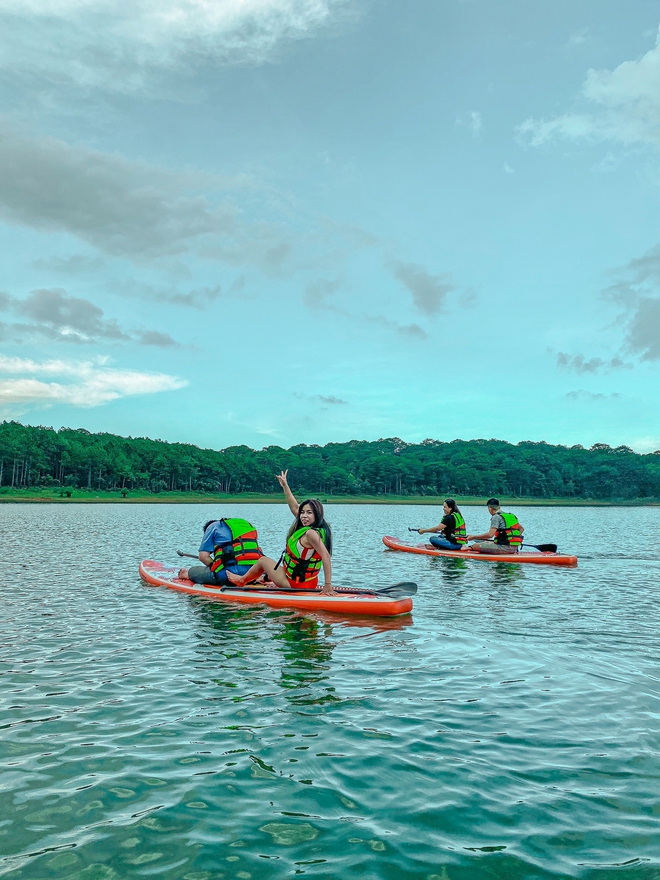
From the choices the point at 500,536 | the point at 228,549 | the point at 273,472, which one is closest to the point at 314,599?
the point at 228,549

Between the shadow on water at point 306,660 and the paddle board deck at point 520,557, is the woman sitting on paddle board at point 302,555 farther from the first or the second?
the paddle board deck at point 520,557

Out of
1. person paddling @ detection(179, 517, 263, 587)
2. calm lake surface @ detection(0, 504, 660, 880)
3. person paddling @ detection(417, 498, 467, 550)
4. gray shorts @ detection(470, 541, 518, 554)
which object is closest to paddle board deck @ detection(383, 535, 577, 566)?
gray shorts @ detection(470, 541, 518, 554)

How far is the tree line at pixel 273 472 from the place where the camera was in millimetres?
122438

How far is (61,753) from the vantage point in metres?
6.12

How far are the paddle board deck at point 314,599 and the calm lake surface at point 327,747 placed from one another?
1.66ft

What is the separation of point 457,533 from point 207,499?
353 ft

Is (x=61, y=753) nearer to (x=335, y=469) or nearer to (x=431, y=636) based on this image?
(x=431, y=636)

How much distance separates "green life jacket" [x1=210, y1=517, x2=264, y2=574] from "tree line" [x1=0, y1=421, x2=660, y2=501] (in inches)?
4411

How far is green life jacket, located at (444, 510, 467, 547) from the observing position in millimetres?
25578

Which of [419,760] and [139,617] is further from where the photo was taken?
[139,617]

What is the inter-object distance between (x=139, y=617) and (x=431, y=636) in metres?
6.07

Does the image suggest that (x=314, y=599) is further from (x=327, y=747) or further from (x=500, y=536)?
(x=500, y=536)

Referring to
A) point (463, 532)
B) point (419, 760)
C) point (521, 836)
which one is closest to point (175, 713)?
point (419, 760)

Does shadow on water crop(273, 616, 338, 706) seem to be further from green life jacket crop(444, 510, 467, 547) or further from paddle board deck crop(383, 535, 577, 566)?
green life jacket crop(444, 510, 467, 547)
